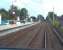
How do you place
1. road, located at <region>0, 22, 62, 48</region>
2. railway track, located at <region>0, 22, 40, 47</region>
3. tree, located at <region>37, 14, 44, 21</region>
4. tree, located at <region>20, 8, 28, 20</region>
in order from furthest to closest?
1. tree, located at <region>37, 14, 44, 21</region>
2. tree, located at <region>20, 8, 28, 20</region>
3. railway track, located at <region>0, 22, 40, 47</region>
4. road, located at <region>0, 22, 62, 48</region>

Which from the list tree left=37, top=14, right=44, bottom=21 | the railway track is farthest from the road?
tree left=37, top=14, right=44, bottom=21

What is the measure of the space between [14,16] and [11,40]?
557 millimetres

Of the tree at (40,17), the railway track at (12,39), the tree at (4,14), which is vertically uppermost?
the tree at (4,14)

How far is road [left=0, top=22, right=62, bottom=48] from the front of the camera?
19.0 feet

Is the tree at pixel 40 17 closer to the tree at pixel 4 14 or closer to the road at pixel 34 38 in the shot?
the road at pixel 34 38

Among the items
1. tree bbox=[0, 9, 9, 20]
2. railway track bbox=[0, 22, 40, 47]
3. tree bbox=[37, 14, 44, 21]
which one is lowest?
railway track bbox=[0, 22, 40, 47]

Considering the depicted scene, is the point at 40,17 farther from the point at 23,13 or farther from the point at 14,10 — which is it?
the point at 14,10

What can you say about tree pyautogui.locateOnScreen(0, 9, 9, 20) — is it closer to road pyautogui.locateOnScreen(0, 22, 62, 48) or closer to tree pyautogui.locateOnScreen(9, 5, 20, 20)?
tree pyautogui.locateOnScreen(9, 5, 20, 20)

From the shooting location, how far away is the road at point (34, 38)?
5.79 m

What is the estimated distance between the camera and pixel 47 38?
603cm

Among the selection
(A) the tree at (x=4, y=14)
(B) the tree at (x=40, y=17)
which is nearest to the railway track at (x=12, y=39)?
(B) the tree at (x=40, y=17)

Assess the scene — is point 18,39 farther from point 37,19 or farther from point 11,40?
point 37,19

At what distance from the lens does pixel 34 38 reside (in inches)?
243

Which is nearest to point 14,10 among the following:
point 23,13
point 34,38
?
point 23,13
